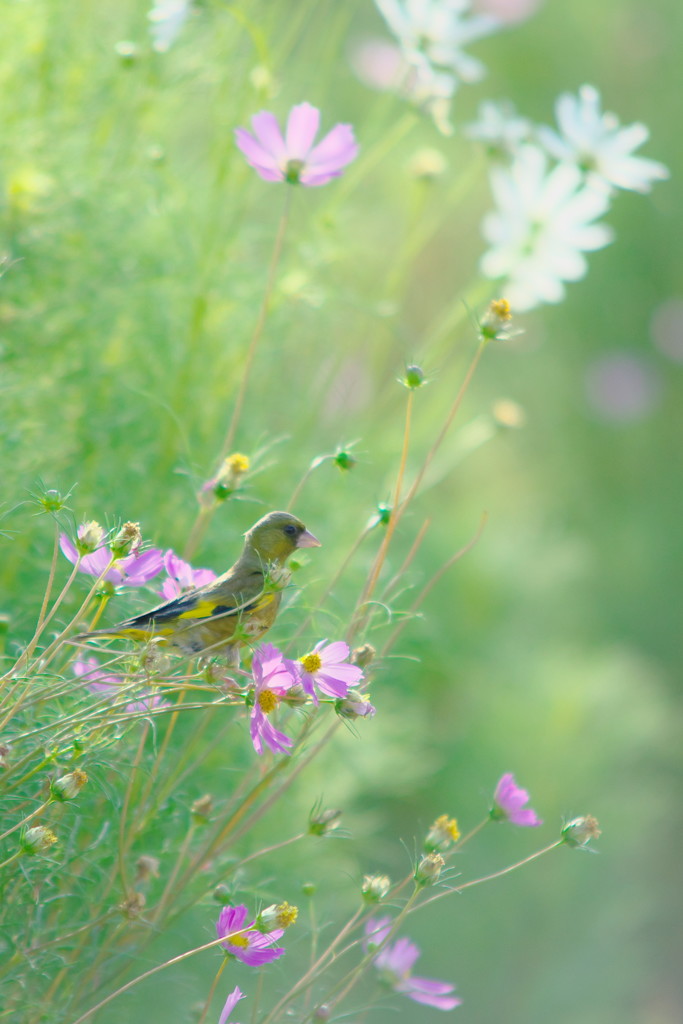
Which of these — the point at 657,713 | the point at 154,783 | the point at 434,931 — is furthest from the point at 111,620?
the point at 657,713

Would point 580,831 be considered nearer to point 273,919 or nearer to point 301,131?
point 273,919

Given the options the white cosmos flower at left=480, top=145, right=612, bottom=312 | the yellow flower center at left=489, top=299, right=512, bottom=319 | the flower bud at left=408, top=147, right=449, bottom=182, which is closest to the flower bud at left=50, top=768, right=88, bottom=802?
the yellow flower center at left=489, top=299, right=512, bottom=319

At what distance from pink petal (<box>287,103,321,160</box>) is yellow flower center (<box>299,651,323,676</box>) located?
26cm

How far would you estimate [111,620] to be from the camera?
0.57 meters

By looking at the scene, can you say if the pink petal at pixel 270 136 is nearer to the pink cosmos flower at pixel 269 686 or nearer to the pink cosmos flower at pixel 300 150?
the pink cosmos flower at pixel 300 150

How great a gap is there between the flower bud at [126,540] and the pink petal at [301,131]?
237mm

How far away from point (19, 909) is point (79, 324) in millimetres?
421

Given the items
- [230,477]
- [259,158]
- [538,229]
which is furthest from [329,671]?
[538,229]

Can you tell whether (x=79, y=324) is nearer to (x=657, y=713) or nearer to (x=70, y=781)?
(x=70, y=781)

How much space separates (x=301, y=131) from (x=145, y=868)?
0.35 m

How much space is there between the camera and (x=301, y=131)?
53cm

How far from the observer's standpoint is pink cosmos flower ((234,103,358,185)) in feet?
1.72

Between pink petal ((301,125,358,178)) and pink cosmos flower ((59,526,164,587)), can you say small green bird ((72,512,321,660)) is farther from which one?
pink petal ((301,125,358,178))

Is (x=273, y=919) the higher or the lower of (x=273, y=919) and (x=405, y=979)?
the higher
